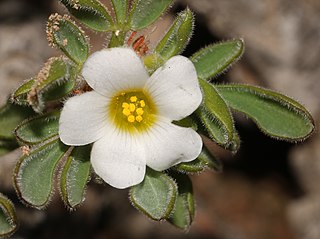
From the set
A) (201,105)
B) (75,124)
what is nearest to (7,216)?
(75,124)

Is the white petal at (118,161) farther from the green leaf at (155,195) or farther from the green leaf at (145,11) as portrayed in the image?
the green leaf at (145,11)

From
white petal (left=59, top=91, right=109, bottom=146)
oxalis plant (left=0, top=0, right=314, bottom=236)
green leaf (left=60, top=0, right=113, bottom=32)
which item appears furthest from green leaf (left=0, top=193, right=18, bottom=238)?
green leaf (left=60, top=0, right=113, bottom=32)

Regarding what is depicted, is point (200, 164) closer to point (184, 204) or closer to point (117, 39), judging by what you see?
point (184, 204)

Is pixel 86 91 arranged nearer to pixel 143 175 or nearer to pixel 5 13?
pixel 143 175

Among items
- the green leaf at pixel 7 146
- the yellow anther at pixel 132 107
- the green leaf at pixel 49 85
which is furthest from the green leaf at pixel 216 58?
the green leaf at pixel 7 146

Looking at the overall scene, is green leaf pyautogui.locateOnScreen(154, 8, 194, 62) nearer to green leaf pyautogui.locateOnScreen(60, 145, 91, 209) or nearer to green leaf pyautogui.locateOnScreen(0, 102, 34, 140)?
green leaf pyautogui.locateOnScreen(60, 145, 91, 209)

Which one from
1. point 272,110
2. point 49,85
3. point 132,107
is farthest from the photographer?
point 272,110

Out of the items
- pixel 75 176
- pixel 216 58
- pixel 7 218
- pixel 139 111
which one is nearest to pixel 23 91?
pixel 75 176

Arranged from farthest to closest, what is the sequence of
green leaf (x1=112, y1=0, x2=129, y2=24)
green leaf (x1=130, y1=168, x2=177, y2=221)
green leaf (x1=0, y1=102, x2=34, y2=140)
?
green leaf (x1=0, y1=102, x2=34, y2=140)
green leaf (x1=112, y1=0, x2=129, y2=24)
green leaf (x1=130, y1=168, x2=177, y2=221)
